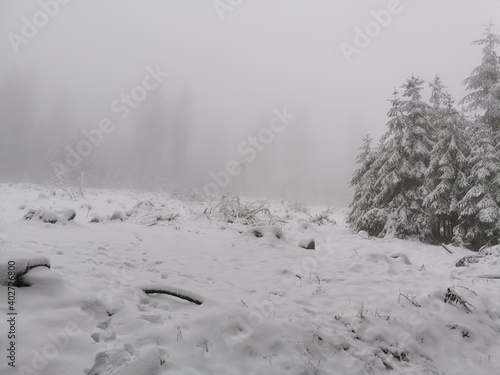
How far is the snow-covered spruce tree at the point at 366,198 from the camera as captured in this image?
1507cm

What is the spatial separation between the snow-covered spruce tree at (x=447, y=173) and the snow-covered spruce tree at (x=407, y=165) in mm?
457


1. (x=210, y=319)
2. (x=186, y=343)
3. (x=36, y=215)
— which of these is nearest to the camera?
(x=186, y=343)

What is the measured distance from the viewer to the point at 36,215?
904cm

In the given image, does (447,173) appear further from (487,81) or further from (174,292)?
(174,292)

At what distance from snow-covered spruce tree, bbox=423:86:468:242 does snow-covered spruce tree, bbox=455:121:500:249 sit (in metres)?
0.53

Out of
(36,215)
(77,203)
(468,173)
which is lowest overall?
(77,203)

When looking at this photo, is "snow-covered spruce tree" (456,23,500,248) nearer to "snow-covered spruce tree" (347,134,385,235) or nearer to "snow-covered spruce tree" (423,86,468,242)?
"snow-covered spruce tree" (423,86,468,242)

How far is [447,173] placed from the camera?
43.1 feet

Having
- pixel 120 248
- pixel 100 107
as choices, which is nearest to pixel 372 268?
pixel 120 248

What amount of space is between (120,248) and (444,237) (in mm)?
14162

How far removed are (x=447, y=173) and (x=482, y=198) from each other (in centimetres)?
172

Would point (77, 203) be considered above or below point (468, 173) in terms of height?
below

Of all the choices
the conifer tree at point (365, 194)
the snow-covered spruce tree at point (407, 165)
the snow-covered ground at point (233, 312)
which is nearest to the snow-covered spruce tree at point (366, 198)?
the conifer tree at point (365, 194)

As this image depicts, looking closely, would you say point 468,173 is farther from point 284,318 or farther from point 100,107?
point 100,107
